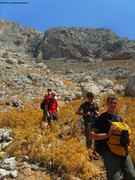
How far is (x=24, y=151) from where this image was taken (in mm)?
4676

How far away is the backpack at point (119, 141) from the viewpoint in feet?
9.64

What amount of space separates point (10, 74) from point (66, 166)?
483 inches

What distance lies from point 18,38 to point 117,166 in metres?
49.7

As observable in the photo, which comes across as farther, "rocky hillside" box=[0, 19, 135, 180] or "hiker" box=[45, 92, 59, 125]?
"hiker" box=[45, 92, 59, 125]

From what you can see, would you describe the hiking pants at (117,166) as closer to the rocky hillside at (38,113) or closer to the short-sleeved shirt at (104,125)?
the short-sleeved shirt at (104,125)

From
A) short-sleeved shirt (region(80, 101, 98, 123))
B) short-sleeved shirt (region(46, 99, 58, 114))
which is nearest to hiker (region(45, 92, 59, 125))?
short-sleeved shirt (region(46, 99, 58, 114))

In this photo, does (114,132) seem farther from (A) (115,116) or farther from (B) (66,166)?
(B) (66,166)

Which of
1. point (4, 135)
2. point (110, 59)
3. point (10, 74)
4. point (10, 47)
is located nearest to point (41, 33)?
point (10, 47)

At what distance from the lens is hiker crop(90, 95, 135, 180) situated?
9.50 feet

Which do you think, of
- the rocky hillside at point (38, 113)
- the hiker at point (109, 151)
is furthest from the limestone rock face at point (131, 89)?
the hiker at point (109, 151)

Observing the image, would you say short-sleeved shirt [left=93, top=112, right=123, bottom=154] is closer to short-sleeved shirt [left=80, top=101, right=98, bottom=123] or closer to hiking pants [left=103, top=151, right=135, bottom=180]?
hiking pants [left=103, top=151, right=135, bottom=180]

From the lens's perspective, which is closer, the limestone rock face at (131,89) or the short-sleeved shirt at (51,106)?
the short-sleeved shirt at (51,106)

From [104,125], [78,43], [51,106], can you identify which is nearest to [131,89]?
[51,106]

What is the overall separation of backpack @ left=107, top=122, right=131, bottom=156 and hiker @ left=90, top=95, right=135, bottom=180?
51 millimetres
